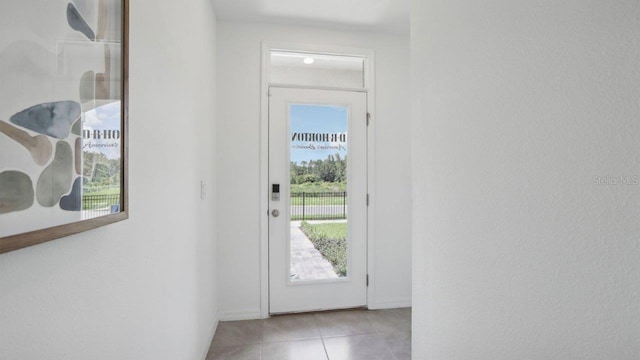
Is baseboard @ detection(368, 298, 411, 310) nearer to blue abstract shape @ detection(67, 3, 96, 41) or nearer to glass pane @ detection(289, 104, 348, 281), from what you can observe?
glass pane @ detection(289, 104, 348, 281)

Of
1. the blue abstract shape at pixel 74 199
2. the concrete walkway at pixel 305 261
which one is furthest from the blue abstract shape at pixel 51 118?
the concrete walkway at pixel 305 261

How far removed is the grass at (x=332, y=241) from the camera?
2.74 m

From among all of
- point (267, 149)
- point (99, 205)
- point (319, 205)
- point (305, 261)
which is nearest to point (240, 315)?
point (305, 261)

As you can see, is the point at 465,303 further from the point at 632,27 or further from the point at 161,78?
the point at 161,78

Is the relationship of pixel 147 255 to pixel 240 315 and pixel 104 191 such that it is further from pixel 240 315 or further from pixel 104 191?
pixel 240 315

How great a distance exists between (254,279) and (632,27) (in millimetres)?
2622

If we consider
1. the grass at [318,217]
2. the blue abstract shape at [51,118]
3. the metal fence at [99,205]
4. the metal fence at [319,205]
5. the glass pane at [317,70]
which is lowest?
the grass at [318,217]

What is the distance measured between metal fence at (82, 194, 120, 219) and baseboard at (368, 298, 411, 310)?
2454 mm

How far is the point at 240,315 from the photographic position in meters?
2.59

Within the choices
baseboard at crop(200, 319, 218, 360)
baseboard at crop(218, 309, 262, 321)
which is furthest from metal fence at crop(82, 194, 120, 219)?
baseboard at crop(218, 309, 262, 321)

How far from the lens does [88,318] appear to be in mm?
750

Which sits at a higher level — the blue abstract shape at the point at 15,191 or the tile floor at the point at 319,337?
the blue abstract shape at the point at 15,191

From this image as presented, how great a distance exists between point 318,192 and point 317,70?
1.12 meters

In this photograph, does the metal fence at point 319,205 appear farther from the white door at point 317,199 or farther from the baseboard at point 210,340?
the baseboard at point 210,340
